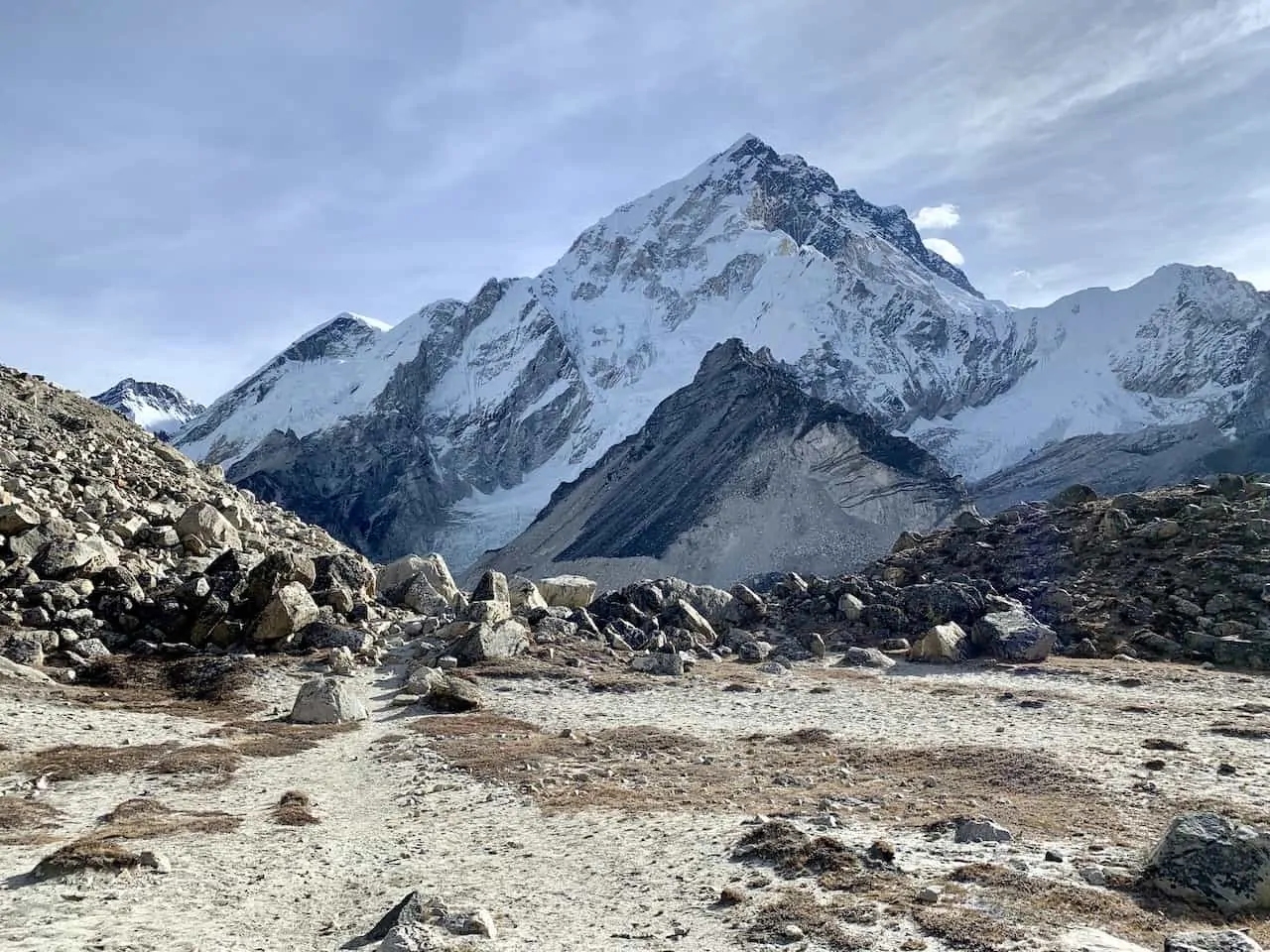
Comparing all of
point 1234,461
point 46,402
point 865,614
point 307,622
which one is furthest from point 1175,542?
point 1234,461

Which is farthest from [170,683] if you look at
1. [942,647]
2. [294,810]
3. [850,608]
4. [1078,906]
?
[850,608]

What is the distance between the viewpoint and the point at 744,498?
143250mm

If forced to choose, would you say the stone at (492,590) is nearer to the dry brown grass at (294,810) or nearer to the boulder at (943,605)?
the boulder at (943,605)

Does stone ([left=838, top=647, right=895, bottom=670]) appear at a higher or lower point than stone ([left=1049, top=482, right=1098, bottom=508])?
lower

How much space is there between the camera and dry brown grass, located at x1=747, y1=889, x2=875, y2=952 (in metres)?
9.12

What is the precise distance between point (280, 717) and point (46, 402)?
98.3 ft

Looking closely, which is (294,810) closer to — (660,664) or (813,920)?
(813,920)

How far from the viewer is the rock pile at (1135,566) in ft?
103

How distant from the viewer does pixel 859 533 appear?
440 feet

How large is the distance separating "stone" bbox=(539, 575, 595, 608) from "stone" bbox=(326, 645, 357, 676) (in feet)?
50.0

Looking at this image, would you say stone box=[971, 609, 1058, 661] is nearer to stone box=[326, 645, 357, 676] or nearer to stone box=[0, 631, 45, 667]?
stone box=[326, 645, 357, 676]

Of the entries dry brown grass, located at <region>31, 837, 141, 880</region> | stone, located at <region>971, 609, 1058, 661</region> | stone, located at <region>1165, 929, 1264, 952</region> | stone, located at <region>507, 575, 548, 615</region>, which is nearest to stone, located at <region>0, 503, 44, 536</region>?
stone, located at <region>507, 575, 548, 615</region>

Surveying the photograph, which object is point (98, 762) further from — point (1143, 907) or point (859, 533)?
point (859, 533)

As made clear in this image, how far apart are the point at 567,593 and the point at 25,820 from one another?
96.3 feet
